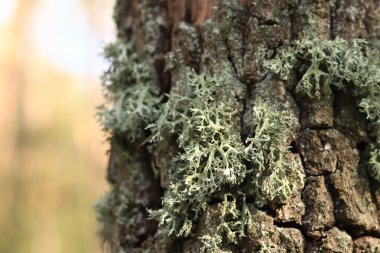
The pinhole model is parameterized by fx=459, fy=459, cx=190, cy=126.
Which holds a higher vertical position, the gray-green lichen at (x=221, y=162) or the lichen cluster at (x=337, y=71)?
the lichen cluster at (x=337, y=71)

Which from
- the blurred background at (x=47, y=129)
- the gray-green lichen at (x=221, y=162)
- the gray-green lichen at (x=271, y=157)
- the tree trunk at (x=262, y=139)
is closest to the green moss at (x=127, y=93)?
the tree trunk at (x=262, y=139)

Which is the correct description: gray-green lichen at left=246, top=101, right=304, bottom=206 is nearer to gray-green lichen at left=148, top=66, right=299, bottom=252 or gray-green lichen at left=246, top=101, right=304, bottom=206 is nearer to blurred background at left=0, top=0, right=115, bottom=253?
gray-green lichen at left=148, top=66, right=299, bottom=252

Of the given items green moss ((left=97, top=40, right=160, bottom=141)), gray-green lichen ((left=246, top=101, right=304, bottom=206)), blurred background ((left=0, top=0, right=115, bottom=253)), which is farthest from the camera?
blurred background ((left=0, top=0, right=115, bottom=253))

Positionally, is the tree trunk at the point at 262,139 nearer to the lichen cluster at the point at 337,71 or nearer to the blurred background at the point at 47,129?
the lichen cluster at the point at 337,71

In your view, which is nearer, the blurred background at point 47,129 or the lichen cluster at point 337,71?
the lichen cluster at point 337,71

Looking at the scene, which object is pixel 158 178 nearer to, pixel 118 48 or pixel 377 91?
pixel 118 48

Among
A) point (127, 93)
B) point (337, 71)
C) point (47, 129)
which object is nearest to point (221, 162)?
point (337, 71)

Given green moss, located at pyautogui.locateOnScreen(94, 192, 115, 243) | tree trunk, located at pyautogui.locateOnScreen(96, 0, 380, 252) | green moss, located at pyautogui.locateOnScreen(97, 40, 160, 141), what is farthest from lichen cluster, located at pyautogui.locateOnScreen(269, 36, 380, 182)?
green moss, located at pyautogui.locateOnScreen(94, 192, 115, 243)
